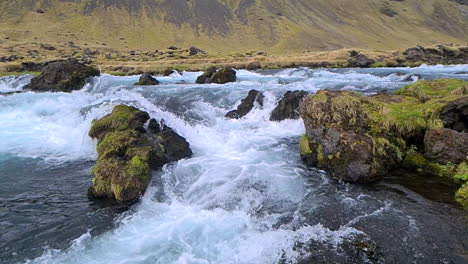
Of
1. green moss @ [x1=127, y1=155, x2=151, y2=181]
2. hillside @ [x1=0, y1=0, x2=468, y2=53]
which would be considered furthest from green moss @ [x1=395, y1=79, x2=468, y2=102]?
hillside @ [x1=0, y1=0, x2=468, y2=53]

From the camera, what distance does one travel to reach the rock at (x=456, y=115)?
1423 centimetres

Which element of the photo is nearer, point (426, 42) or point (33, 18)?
point (33, 18)

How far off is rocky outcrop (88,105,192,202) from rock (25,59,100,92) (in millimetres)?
25123

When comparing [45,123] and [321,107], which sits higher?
[321,107]

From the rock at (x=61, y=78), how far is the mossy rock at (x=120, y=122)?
81.0 feet

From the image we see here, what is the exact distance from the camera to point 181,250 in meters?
9.25

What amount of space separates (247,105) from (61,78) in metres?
27.5

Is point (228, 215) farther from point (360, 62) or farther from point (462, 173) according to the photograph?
point (360, 62)

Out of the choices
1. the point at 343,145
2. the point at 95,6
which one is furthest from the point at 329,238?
the point at 95,6

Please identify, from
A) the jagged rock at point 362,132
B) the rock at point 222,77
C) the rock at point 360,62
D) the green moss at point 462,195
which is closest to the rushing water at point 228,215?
the green moss at point 462,195

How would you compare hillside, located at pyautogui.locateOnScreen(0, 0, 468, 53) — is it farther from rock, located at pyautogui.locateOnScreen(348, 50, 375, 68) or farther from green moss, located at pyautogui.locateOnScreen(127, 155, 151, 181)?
green moss, located at pyautogui.locateOnScreen(127, 155, 151, 181)

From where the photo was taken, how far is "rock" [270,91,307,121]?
21703mm

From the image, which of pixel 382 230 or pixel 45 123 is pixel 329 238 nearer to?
pixel 382 230

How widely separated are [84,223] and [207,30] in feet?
507
